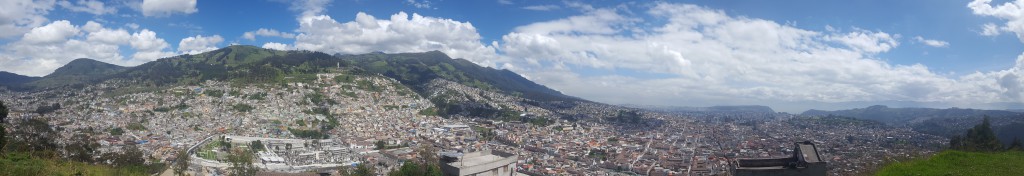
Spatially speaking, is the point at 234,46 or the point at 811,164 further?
the point at 234,46

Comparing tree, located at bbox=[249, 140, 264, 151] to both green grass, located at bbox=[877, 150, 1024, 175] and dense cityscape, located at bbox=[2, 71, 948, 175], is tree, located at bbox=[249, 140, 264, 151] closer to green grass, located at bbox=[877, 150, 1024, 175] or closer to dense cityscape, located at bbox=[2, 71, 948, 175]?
dense cityscape, located at bbox=[2, 71, 948, 175]

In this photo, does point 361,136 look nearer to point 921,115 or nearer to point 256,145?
point 256,145

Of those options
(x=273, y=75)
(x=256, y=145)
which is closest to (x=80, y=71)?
(x=273, y=75)

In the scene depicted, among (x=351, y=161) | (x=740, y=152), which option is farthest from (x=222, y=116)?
(x=740, y=152)

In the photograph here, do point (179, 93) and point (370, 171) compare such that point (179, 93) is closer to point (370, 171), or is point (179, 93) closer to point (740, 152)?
point (370, 171)

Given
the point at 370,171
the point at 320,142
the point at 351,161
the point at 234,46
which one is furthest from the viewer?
the point at 234,46

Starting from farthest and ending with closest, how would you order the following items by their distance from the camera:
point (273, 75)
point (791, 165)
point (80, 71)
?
point (80, 71), point (273, 75), point (791, 165)
